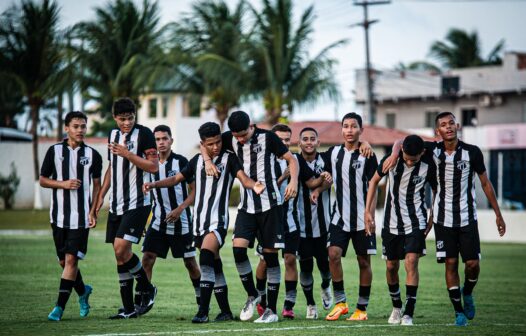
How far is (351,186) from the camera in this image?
12.8m

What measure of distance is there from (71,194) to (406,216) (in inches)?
167

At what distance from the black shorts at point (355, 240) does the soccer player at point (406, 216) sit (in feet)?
0.86

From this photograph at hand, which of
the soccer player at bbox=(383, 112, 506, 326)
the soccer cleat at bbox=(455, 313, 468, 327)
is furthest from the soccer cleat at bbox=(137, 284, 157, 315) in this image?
the soccer cleat at bbox=(455, 313, 468, 327)

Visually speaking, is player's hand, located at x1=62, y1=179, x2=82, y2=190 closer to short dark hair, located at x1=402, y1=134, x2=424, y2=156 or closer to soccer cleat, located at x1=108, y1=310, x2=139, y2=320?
soccer cleat, located at x1=108, y1=310, x2=139, y2=320

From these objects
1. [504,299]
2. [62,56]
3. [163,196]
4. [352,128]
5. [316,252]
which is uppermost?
[62,56]

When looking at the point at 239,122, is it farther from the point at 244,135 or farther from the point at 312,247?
the point at 312,247

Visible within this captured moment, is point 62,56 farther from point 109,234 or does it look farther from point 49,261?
point 109,234

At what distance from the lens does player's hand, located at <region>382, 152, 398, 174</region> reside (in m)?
12.0

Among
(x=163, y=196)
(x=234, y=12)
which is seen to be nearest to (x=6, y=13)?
(x=234, y=12)

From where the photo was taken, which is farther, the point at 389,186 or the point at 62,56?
the point at 62,56

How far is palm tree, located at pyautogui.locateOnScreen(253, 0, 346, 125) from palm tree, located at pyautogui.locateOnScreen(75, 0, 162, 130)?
17.2ft

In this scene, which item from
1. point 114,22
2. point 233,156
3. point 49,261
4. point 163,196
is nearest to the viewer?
point 233,156

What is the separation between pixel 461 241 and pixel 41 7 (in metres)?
37.1

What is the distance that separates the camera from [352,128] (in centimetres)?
1261
